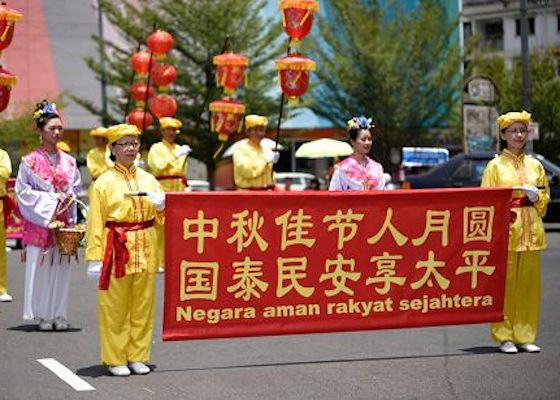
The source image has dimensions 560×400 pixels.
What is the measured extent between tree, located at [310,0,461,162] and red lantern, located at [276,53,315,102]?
57.0 feet

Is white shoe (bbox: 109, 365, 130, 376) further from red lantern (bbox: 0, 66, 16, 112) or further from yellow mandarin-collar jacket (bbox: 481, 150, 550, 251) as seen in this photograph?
red lantern (bbox: 0, 66, 16, 112)

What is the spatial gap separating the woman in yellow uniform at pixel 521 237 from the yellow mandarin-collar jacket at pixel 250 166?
662cm

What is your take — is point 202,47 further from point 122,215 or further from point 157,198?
point 157,198

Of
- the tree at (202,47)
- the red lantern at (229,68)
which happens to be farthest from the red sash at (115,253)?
the tree at (202,47)

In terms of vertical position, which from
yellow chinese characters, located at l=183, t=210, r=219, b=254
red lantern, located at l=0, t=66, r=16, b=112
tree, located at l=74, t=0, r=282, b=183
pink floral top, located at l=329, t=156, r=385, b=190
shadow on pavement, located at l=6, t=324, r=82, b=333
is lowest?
shadow on pavement, located at l=6, t=324, r=82, b=333

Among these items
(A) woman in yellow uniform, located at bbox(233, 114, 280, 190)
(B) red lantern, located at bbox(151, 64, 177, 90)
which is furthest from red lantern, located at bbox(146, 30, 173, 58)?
(A) woman in yellow uniform, located at bbox(233, 114, 280, 190)

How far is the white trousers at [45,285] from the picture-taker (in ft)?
34.5

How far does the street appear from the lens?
736cm

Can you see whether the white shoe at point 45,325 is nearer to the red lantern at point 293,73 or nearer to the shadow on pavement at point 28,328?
the shadow on pavement at point 28,328

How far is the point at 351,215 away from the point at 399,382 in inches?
52.2

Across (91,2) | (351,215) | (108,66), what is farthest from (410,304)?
(91,2)

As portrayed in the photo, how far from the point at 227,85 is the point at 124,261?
43.4ft

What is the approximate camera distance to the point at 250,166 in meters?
15.2

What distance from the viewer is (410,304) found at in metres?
8.57
